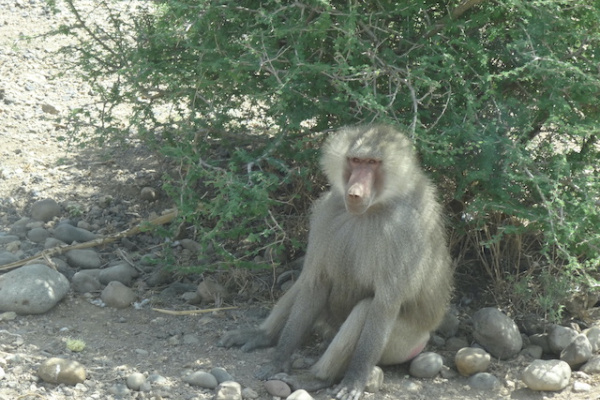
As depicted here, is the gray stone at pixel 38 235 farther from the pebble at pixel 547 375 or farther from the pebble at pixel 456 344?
the pebble at pixel 547 375

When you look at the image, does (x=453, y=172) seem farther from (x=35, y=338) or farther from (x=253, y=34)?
(x=35, y=338)

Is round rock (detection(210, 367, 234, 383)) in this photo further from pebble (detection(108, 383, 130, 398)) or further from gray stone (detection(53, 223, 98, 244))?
gray stone (detection(53, 223, 98, 244))

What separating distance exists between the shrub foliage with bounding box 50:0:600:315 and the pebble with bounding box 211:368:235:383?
0.74 metres

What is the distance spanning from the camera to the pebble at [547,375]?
429 cm

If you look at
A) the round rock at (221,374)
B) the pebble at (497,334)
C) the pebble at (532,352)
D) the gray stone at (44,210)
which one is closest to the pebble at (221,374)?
the round rock at (221,374)

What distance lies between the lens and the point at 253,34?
14.8ft

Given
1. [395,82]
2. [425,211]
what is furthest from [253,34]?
[425,211]

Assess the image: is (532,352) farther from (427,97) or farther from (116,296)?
(116,296)

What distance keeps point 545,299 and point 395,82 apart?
1.52 metres

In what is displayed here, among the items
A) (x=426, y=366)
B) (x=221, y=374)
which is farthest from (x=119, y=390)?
(x=426, y=366)

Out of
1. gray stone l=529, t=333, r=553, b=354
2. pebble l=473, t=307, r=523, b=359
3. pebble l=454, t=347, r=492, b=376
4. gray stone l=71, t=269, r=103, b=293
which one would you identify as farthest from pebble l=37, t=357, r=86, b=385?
gray stone l=529, t=333, r=553, b=354

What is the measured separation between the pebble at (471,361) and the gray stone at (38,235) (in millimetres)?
2961

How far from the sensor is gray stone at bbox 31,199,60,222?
5918 mm

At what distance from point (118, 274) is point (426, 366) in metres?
2.10
